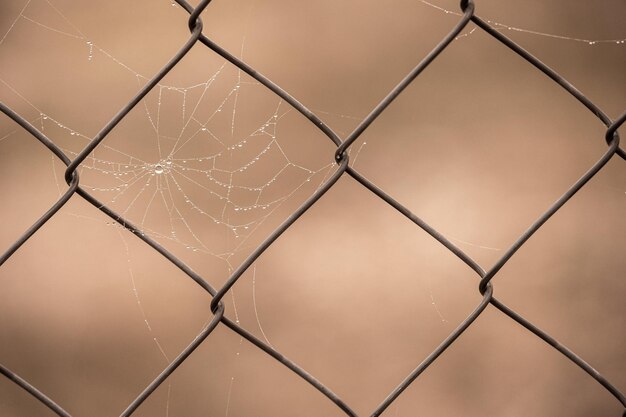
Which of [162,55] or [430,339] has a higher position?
[162,55]

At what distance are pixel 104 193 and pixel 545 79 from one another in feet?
6.33

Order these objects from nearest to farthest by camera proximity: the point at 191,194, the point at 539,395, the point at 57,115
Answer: the point at 539,395 → the point at 191,194 → the point at 57,115

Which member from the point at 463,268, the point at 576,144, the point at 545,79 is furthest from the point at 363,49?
the point at 463,268

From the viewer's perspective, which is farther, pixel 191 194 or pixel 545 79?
pixel 545 79

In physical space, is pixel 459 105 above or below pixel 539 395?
above

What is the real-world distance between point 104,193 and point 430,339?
1279 millimetres

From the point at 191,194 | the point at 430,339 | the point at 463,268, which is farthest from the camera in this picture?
the point at 191,194

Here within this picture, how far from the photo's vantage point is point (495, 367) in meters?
2.37

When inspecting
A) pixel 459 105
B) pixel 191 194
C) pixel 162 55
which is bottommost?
pixel 191 194

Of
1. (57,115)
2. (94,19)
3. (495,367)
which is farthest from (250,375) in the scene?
(94,19)

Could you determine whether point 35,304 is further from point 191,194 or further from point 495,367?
point 495,367

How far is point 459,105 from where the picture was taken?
10.4 feet

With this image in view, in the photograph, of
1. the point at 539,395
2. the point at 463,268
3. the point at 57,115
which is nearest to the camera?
the point at 539,395

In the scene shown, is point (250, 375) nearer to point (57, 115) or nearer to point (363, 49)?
point (57, 115)
